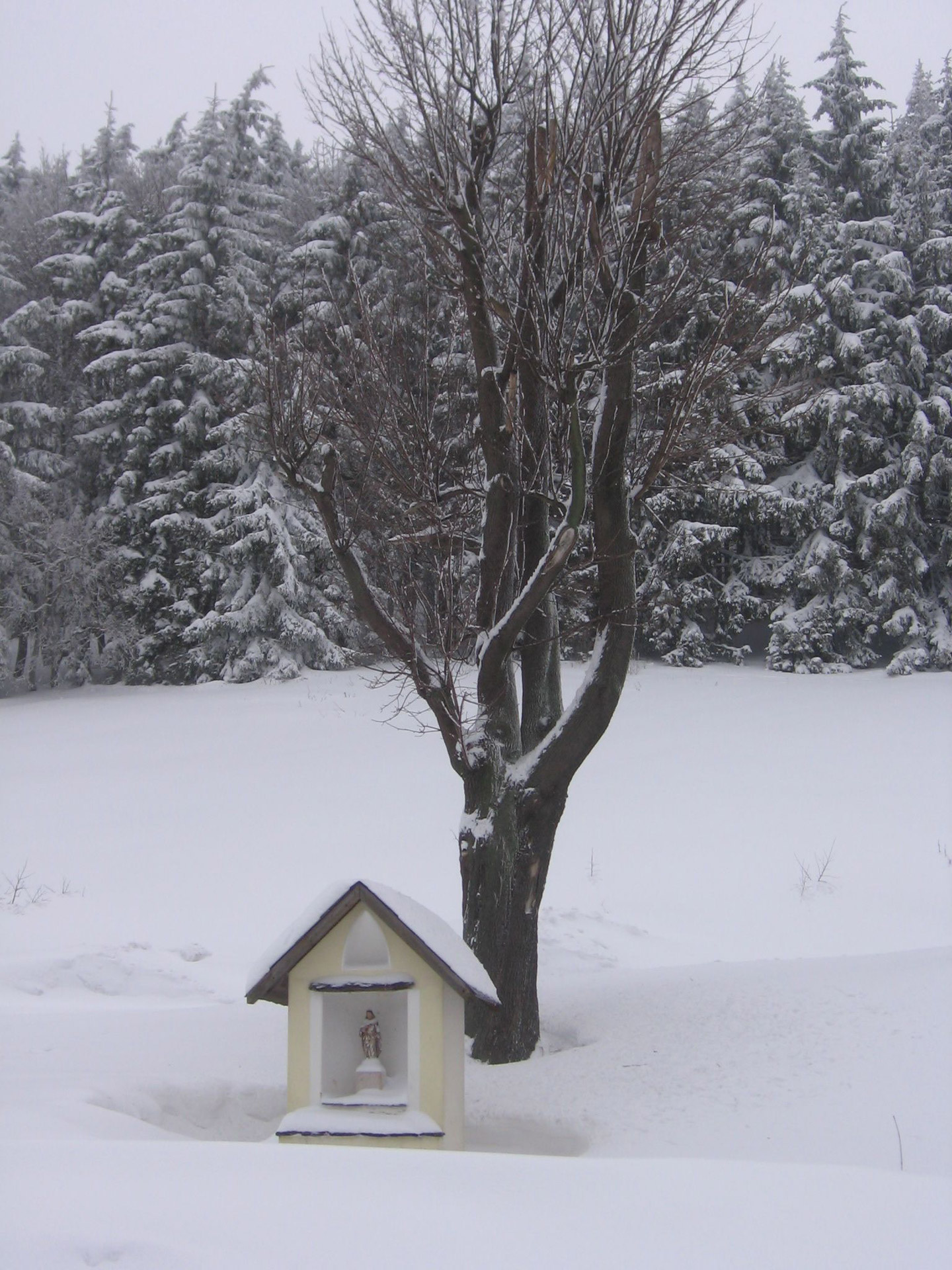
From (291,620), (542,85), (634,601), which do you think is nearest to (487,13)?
(542,85)

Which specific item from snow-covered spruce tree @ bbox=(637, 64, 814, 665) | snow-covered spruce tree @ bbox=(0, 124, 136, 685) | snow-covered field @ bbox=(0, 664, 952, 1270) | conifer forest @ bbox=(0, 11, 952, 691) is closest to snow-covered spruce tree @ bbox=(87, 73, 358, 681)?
conifer forest @ bbox=(0, 11, 952, 691)

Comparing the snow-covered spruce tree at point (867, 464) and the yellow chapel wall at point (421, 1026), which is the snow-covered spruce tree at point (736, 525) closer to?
the snow-covered spruce tree at point (867, 464)

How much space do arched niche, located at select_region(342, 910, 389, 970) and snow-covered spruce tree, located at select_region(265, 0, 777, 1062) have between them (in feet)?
5.08

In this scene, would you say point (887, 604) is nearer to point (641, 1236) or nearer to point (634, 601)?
point (634, 601)

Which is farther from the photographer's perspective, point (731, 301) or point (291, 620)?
point (291, 620)

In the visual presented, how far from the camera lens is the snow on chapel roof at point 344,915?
4453 millimetres

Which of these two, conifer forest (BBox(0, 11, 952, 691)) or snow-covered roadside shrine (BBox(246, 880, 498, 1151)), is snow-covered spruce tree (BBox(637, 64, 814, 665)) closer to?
conifer forest (BBox(0, 11, 952, 691))

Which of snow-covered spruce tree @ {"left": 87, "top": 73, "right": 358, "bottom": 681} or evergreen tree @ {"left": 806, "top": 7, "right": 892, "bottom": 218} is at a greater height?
evergreen tree @ {"left": 806, "top": 7, "right": 892, "bottom": 218}

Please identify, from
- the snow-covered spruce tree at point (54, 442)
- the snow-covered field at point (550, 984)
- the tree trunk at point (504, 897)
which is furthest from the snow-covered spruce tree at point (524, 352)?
the snow-covered spruce tree at point (54, 442)

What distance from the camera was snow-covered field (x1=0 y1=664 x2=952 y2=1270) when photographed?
251cm

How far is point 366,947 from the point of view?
188 inches

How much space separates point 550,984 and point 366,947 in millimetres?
3701

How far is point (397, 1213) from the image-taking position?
2496 millimetres

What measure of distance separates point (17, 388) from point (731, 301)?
19.8m
